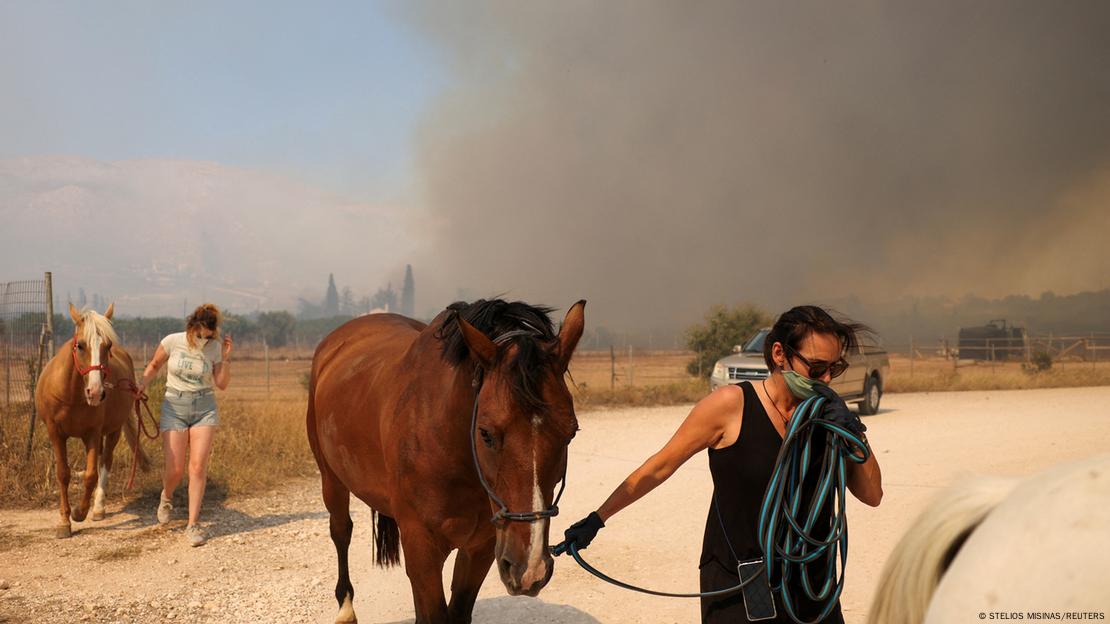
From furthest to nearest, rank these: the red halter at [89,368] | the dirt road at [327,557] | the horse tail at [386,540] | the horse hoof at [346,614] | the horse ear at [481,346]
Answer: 1. the red halter at [89,368]
2. the dirt road at [327,557]
3. the horse tail at [386,540]
4. the horse hoof at [346,614]
5. the horse ear at [481,346]

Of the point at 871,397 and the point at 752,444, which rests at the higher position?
the point at 752,444

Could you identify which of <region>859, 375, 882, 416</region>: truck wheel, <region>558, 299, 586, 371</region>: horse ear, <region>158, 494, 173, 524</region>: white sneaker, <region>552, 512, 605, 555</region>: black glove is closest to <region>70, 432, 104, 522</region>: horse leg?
<region>158, 494, 173, 524</region>: white sneaker

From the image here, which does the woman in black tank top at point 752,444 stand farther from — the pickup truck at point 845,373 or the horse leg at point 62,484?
the pickup truck at point 845,373

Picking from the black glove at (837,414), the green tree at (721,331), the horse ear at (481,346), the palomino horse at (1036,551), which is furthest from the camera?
the green tree at (721,331)

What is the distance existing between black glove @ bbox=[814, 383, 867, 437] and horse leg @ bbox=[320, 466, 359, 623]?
11.8 ft

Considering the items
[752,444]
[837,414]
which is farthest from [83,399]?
[837,414]

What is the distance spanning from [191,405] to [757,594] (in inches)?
251

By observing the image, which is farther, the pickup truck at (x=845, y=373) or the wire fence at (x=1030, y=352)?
the wire fence at (x=1030, y=352)

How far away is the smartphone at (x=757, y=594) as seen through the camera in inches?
104

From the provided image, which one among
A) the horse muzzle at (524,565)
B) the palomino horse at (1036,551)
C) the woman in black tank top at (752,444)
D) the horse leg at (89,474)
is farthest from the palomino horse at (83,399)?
the palomino horse at (1036,551)

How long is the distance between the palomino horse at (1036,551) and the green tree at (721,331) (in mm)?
31196

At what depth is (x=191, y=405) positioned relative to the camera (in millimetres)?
7609

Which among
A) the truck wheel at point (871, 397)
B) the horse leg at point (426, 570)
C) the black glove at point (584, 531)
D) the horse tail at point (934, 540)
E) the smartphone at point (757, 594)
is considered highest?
the horse tail at point (934, 540)

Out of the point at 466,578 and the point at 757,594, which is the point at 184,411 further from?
the point at 757,594
